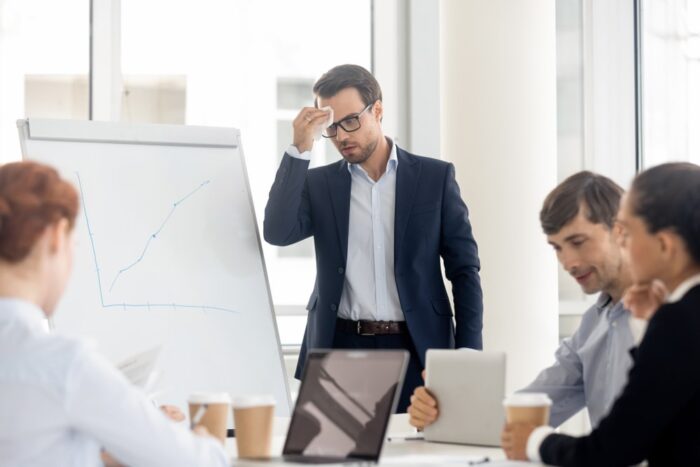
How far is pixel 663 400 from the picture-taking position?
5.43 ft

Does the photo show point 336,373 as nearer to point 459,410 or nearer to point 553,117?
point 459,410

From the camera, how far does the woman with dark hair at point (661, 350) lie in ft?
5.42

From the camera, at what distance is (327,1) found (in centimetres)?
459

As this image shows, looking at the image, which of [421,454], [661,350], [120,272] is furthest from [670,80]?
[661,350]

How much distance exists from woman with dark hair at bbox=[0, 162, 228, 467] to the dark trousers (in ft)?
5.01

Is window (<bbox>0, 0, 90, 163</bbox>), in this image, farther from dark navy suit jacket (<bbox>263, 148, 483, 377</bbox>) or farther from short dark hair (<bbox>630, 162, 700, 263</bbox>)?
short dark hair (<bbox>630, 162, 700, 263</bbox>)

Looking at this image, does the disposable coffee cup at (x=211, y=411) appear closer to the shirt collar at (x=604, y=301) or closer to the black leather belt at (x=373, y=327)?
the shirt collar at (x=604, y=301)

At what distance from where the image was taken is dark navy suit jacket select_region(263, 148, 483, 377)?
3.22m

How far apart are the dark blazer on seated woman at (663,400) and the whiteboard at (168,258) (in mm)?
1542

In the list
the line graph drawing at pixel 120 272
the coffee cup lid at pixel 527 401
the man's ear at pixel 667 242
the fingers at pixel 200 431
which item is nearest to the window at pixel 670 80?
the line graph drawing at pixel 120 272

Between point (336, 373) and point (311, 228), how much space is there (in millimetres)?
1414

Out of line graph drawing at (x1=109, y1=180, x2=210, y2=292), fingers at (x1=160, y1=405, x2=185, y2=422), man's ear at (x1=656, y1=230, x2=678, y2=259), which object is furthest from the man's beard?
man's ear at (x1=656, y1=230, x2=678, y2=259)

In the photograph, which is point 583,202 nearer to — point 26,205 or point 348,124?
point 348,124

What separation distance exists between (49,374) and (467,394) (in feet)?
3.37
